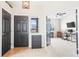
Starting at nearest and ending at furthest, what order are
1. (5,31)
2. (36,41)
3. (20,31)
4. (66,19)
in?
(5,31), (36,41), (20,31), (66,19)

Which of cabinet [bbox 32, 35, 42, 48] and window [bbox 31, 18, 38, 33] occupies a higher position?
window [bbox 31, 18, 38, 33]

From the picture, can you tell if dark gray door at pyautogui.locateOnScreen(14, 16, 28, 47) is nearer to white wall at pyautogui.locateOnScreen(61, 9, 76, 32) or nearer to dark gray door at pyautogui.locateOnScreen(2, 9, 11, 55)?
dark gray door at pyautogui.locateOnScreen(2, 9, 11, 55)

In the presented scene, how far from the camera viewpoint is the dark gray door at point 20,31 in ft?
23.3

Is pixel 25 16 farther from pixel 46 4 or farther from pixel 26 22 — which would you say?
pixel 46 4

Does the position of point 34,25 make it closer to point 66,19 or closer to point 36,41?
point 36,41

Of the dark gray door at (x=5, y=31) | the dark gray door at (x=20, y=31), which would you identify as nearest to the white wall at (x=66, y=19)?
the dark gray door at (x=20, y=31)

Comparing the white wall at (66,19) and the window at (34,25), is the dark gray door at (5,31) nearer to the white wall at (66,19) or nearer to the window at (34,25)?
the window at (34,25)

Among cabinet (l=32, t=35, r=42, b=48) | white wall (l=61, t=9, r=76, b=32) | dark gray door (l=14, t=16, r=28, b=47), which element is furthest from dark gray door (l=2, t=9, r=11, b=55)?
white wall (l=61, t=9, r=76, b=32)

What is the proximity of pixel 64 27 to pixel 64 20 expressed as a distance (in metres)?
0.42

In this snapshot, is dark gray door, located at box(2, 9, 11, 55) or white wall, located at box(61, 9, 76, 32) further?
white wall, located at box(61, 9, 76, 32)

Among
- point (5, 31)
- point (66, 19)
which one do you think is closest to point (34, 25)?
point (66, 19)

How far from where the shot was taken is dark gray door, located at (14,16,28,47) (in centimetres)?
711

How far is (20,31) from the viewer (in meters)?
7.15

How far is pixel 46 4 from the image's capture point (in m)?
6.98
